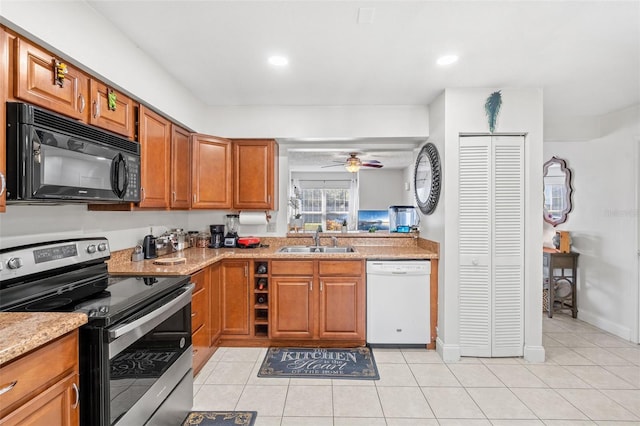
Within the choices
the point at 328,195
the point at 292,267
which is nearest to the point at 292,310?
the point at 292,267

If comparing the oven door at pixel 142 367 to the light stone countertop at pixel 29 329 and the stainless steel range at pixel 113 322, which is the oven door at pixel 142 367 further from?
the light stone countertop at pixel 29 329

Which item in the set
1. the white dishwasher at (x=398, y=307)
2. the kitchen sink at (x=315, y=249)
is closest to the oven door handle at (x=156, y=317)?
the kitchen sink at (x=315, y=249)

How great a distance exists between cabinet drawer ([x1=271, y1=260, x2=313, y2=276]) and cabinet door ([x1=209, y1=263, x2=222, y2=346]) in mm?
518

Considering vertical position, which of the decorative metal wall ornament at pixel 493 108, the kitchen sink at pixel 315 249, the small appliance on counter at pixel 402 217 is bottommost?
the kitchen sink at pixel 315 249

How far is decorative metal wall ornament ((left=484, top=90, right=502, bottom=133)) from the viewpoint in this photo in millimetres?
2787

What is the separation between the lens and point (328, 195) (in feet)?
25.1

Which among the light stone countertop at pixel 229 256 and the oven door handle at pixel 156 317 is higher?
the light stone countertop at pixel 229 256

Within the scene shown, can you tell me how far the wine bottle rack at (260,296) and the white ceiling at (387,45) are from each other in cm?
167

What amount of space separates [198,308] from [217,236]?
1037 millimetres

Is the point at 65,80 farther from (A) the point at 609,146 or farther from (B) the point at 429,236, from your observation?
(A) the point at 609,146

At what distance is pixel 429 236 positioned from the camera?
330 centimetres

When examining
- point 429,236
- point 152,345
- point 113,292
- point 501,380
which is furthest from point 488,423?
point 113,292

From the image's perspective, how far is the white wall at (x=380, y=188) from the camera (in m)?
7.66

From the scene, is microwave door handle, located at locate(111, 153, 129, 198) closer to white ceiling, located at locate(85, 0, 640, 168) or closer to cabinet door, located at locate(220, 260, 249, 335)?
white ceiling, located at locate(85, 0, 640, 168)
